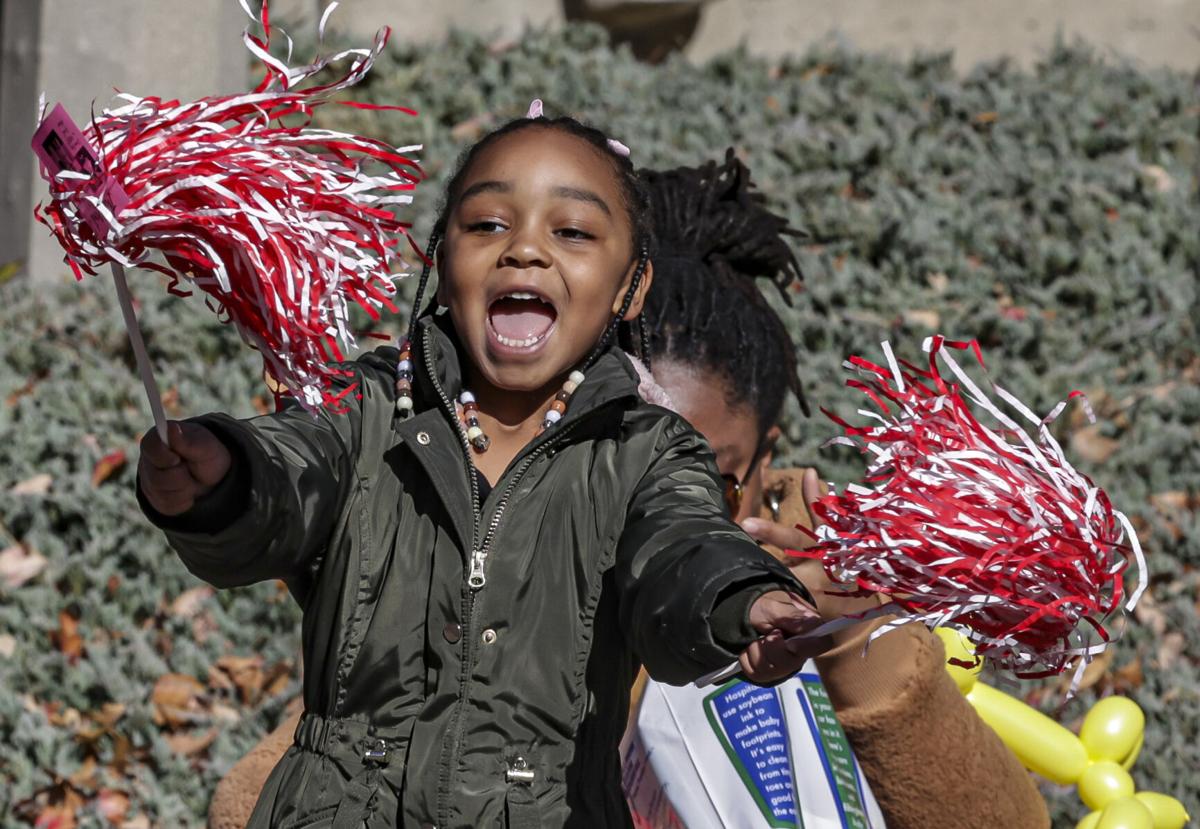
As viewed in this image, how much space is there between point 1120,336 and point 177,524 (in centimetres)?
400

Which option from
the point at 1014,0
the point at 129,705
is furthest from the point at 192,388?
the point at 1014,0

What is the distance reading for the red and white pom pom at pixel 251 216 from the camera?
184 cm

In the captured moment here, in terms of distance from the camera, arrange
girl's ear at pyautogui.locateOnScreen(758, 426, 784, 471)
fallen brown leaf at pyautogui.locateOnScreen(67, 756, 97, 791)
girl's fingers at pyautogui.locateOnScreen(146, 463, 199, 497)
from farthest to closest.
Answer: fallen brown leaf at pyautogui.locateOnScreen(67, 756, 97, 791)
girl's ear at pyautogui.locateOnScreen(758, 426, 784, 471)
girl's fingers at pyautogui.locateOnScreen(146, 463, 199, 497)

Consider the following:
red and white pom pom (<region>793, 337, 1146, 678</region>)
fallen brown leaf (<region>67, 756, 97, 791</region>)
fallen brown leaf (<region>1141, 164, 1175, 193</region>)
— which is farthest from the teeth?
fallen brown leaf (<region>1141, 164, 1175, 193</region>)

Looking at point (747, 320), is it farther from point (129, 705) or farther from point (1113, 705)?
point (129, 705)

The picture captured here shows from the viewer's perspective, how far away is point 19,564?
467 cm

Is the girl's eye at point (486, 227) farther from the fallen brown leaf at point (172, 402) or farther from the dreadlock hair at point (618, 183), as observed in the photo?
the fallen brown leaf at point (172, 402)

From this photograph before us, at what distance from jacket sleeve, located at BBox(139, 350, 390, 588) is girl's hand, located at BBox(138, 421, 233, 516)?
18mm

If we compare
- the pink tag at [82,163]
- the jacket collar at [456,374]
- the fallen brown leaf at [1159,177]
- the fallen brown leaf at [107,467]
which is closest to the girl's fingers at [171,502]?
the pink tag at [82,163]

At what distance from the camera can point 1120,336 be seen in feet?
17.3

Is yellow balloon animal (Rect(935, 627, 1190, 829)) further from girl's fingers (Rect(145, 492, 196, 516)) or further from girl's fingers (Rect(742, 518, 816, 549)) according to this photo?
girl's fingers (Rect(145, 492, 196, 516))

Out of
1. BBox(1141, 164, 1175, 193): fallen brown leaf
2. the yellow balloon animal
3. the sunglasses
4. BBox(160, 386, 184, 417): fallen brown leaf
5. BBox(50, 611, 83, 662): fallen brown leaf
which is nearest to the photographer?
the sunglasses

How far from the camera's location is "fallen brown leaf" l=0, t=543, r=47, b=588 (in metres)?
4.62

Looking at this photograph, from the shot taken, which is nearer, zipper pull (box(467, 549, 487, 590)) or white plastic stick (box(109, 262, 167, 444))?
white plastic stick (box(109, 262, 167, 444))
